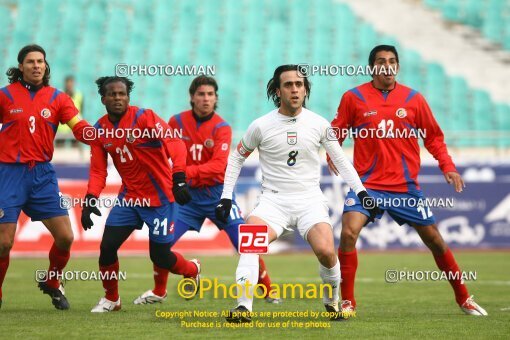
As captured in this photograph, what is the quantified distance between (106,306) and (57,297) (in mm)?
671

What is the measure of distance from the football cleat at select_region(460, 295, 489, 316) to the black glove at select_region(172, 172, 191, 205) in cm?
300

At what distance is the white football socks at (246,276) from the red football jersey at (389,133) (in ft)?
5.59

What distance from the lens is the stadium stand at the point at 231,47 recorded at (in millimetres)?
21578

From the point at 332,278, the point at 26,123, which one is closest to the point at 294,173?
the point at 332,278

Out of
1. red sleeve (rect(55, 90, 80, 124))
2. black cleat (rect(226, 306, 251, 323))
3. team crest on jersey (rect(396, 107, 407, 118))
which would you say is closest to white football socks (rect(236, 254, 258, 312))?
black cleat (rect(226, 306, 251, 323))

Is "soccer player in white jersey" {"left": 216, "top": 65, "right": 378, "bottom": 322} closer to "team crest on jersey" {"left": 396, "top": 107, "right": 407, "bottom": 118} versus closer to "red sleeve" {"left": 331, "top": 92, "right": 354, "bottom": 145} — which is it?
"red sleeve" {"left": 331, "top": 92, "right": 354, "bottom": 145}

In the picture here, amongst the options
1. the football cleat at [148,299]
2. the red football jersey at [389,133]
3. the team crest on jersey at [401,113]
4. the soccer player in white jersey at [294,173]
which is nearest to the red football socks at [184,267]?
the football cleat at [148,299]

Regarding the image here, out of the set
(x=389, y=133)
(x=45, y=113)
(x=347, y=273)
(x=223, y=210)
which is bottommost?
(x=347, y=273)

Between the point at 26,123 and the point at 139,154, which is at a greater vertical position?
the point at 26,123

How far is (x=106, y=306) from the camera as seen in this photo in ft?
29.4

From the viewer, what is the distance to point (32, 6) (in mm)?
23281

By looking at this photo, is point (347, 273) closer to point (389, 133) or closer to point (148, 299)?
point (389, 133)

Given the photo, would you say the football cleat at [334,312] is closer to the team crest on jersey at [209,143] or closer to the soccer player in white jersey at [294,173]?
the soccer player in white jersey at [294,173]

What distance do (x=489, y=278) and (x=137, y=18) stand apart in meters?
13.7
